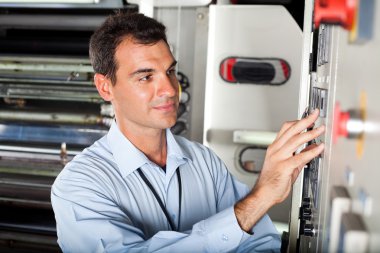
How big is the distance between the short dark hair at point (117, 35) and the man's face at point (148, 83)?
0.08 feet

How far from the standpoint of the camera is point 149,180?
5.74ft

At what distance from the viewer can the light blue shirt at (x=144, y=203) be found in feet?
4.74

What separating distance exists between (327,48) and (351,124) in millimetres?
561

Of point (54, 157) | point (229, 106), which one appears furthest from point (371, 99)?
point (54, 157)

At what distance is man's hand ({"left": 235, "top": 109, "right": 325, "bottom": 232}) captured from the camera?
46.1 inches

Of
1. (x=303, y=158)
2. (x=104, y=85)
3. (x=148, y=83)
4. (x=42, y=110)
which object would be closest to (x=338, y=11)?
(x=303, y=158)

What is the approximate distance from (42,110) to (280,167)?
2.05m

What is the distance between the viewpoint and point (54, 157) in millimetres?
2842

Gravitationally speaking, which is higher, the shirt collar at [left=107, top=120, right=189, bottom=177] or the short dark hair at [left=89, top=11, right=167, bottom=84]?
the short dark hair at [left=89, top=11, right=167, bottom=84]

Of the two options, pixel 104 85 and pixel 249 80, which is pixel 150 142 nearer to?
pixel 104 85

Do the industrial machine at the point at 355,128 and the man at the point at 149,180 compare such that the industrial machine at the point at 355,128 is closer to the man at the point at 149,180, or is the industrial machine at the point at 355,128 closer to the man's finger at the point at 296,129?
the man's finger at the point at 296,129

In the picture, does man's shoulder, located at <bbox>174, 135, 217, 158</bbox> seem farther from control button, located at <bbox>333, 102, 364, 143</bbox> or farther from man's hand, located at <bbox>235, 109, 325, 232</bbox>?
control button, located at <bbox>333, 102, 364, 143</bbox>

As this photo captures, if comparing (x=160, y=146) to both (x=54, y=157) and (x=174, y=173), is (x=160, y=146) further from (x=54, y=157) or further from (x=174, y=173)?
(x=54, y=157)

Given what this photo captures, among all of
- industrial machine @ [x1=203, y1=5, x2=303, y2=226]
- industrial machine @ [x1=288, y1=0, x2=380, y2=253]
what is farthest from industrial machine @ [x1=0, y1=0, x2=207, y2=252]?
industrial machine @ [x1=288, y1=0, x2=380, y2=253]
